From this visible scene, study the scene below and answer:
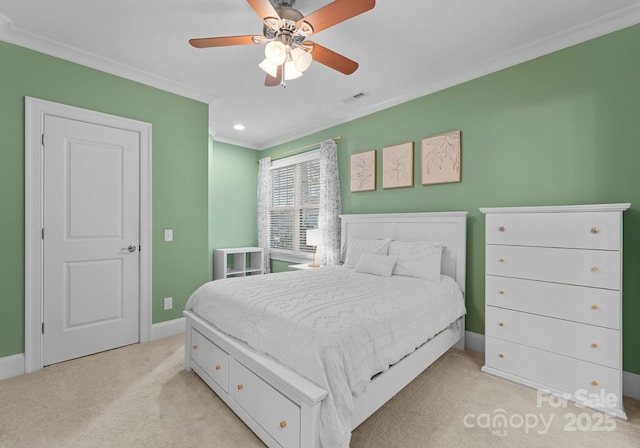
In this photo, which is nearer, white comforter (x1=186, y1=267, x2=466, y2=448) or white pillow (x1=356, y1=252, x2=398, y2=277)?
white comforter (x1=186, y1=267, x2=466, y2=448)

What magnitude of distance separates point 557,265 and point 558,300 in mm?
253

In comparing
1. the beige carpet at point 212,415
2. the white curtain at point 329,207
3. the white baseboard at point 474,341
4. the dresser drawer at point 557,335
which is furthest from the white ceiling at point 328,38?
the beige carpet at point 212,415

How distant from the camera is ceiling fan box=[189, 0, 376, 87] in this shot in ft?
5.36

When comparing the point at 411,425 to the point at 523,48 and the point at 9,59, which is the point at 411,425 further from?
the point at 9,59

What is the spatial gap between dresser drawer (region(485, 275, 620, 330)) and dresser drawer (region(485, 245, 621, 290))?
5cm

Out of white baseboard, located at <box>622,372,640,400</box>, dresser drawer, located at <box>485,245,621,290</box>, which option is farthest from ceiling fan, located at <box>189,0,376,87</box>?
white baseboard, located at <box>622,372,640,400</box>

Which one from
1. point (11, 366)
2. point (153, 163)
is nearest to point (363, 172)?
point (153, 163)

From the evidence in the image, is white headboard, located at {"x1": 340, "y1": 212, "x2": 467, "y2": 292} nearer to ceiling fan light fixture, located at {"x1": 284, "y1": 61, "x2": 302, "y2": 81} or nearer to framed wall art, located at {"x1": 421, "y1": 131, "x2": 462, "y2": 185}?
framed wall art, located at {"x1": 421, "y1": 131, "x2": 462, "y2": 185}

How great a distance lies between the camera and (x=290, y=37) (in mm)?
1866

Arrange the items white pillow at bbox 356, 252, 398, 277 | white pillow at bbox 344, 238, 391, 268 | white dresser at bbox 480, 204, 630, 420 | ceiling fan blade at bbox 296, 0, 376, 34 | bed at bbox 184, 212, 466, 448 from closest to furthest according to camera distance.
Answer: bed at bbox 184, 212, 466, 448 → ceiling fan blade at bbox 296, 0, 376, 34 → white dresser at bbox 480, 204, 630, 420 → white pillow at bbox 356, 252, 398, 277 → white pillow at bbox 344, 238, 391, 268

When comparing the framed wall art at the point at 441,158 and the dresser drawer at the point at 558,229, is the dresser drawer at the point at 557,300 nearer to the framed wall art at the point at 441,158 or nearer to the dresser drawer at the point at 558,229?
the dresser drawer at the point at 558,229

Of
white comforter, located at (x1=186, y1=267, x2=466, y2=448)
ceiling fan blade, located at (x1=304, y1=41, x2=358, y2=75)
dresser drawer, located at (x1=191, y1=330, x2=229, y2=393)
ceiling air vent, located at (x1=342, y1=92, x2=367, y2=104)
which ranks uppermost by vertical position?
ceiling air vent, located at (x1=342, y1=92, x2=367, y2=104)

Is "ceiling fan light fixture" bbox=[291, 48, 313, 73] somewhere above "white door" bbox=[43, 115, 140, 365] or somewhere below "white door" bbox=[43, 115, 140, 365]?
above

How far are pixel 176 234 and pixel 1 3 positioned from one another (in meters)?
2.19
